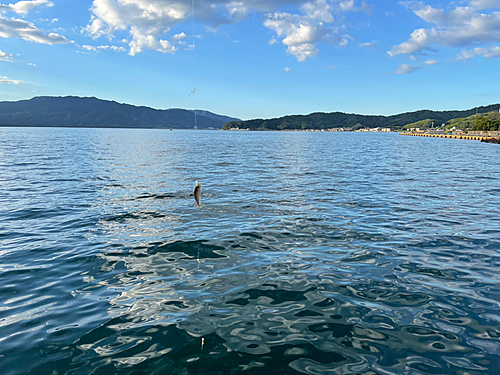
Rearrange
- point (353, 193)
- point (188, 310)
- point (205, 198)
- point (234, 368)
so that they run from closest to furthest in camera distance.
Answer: point (234, 368), point (188, 310), point (205, 198), point (353, 193)

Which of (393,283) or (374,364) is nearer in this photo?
(374,364)

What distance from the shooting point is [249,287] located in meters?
9.01

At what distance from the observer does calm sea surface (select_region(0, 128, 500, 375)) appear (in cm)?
613

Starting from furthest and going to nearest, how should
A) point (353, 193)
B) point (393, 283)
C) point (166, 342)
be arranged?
point (353, 193)
point (393, 283)
point (166, 342)

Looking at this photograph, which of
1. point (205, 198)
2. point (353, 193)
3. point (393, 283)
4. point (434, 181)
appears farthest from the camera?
point (434, 181)

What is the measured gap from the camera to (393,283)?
9242 millimetres

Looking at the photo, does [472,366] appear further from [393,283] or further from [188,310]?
[188,310]

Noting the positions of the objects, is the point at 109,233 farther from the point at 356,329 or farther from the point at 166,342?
the point at 356,329

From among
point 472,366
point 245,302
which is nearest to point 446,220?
point 472,366

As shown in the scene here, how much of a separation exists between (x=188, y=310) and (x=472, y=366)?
600 centimetres

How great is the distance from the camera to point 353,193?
2314cm

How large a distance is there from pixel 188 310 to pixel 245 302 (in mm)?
A: 1466

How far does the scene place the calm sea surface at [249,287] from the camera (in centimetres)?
613

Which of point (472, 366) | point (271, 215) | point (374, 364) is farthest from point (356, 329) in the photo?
point (271, 215)
